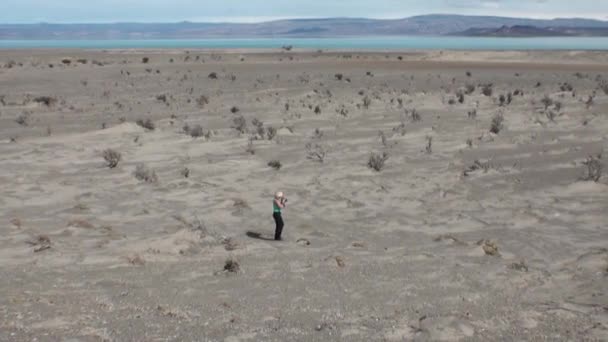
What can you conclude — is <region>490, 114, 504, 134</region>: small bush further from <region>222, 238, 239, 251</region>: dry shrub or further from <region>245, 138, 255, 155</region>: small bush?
<region>222, 238, 239, 251</region>: dry shrub

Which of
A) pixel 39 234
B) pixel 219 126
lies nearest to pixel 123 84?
pixel 219 126

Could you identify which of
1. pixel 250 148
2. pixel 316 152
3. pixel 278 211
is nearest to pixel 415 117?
pixel 316 152

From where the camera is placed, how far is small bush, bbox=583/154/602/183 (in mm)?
12539

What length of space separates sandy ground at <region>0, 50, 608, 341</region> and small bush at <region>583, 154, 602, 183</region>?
0.18m

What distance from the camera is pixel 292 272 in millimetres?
7738

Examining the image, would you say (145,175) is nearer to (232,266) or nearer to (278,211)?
(278,211)

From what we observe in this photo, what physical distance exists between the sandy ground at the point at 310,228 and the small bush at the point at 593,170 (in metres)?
0.18

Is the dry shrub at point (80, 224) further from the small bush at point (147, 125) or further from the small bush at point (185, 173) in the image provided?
the small bush at point (147, 125)

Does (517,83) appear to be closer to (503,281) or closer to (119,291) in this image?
(503,281)

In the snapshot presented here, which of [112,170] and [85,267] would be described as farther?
[112,170]

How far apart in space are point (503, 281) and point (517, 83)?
2859cm

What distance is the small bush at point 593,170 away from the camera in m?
12.5

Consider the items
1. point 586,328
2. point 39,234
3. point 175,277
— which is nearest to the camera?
point 586,328

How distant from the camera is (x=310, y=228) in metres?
9.98
